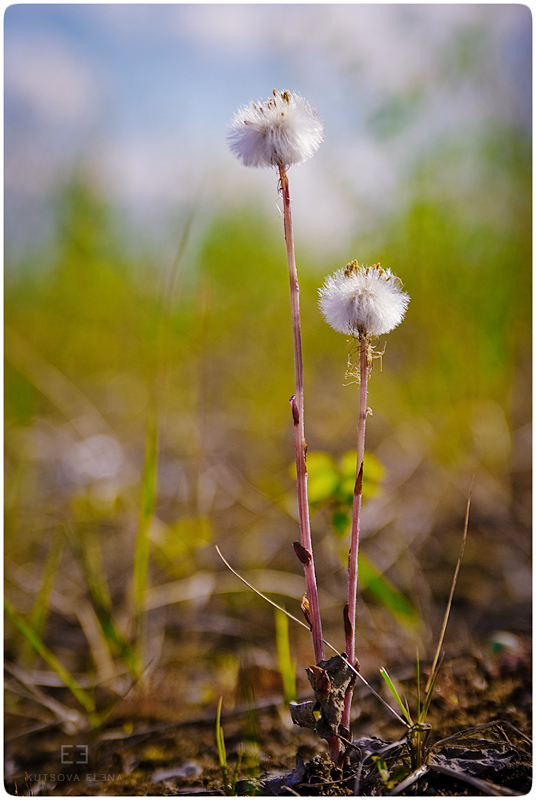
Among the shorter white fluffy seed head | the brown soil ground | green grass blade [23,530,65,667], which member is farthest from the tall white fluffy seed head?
green grass blade [23,530,65,667]

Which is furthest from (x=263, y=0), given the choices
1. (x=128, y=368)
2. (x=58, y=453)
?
(x=128, y=368)

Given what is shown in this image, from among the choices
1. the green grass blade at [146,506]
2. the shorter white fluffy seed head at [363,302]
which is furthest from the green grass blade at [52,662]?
the shorter white fluffy seed head at [363,302]

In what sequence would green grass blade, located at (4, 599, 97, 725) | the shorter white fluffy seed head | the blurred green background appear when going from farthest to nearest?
the blurred green background, green grass blade, located at (4, 599, 97, 725), the shorter white fluffy seed head

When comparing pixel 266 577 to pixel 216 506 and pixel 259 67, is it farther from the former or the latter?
pixel 259 67

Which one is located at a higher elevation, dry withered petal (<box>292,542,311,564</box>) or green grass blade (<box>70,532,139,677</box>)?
dry withered petal (<box>292,542,311,564</box>)

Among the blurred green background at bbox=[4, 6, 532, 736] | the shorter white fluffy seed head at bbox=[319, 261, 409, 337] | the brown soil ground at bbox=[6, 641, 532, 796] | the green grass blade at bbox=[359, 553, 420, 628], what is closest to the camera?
the shorter white fluffy seed head at bbox=[319, 261, 409, 337]

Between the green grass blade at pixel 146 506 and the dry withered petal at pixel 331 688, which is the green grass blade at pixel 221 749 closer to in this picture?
the dry withered petal at pixel 331 688

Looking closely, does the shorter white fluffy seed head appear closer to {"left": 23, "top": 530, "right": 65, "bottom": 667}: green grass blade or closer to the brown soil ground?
the brown soil ground
